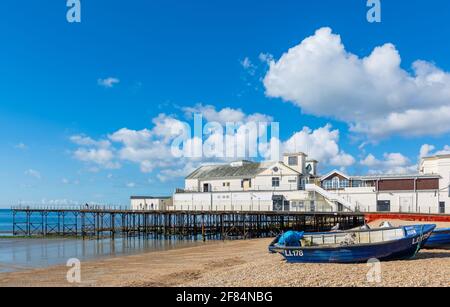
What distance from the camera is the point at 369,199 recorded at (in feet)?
156

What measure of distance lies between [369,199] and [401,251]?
2811 centimetres

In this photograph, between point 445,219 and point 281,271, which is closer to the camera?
point 281,271

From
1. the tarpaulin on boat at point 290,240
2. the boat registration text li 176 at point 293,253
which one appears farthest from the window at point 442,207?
the boat registration text li 176 at point 293,253

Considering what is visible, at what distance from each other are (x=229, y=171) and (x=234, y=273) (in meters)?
42.4

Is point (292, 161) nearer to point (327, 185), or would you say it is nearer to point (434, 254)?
point (327, 185)

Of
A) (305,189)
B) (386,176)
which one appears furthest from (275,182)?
(386,176)

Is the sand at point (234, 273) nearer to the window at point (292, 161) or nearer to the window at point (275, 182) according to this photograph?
the window at point (275, 182)

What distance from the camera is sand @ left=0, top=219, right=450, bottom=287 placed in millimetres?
15797

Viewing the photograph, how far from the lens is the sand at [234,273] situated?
51.8ft

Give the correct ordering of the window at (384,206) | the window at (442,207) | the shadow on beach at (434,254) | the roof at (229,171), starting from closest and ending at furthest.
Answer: the shadow on beach at (434,254) → the window at (442,207) → the window at (384,206) → the roof at (229,171)

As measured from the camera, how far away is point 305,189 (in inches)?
2014

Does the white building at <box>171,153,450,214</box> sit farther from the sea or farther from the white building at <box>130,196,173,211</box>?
the sea
